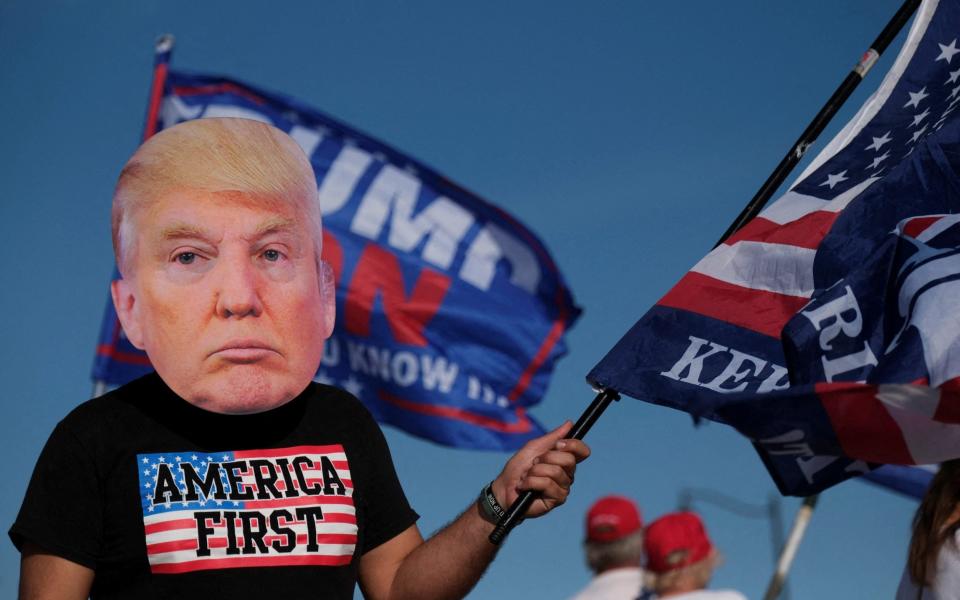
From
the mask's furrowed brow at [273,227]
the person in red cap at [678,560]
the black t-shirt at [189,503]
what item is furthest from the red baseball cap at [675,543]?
the mask's furrowed brow at [273,227]

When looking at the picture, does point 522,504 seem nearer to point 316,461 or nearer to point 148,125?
point 316,461

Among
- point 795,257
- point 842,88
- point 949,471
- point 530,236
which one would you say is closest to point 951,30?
point 842,88

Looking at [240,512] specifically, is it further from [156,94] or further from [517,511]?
[156,94]

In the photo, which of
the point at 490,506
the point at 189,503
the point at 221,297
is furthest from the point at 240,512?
the point at 490,506

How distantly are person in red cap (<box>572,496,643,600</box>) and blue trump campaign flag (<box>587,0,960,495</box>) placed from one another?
8.89 feet

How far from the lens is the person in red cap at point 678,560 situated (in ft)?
21.0

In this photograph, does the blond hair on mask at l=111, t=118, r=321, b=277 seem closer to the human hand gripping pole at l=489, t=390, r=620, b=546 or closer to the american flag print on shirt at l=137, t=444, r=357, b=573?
the american flag print on shirt at l=137, t=444, r=357, b=573

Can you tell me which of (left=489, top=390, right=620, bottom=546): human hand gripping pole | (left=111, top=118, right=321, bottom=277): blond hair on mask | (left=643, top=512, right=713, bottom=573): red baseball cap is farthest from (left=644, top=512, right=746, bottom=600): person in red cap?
(left=111, top=118, right=321, bottom=277): blond hair on mask

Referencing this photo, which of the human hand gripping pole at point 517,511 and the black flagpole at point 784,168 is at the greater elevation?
the black flagpole at point 784,168

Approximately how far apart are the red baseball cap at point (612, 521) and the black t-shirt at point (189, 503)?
136 inches

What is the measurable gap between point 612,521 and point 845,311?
295 centimetres

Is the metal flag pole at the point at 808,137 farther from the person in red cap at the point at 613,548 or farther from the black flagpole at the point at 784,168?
the person in red cap at the point at 613,548

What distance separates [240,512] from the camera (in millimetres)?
3350

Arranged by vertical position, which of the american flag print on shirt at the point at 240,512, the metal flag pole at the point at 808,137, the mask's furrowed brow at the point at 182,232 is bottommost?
the american flag print on shirt at the point at 240,512
